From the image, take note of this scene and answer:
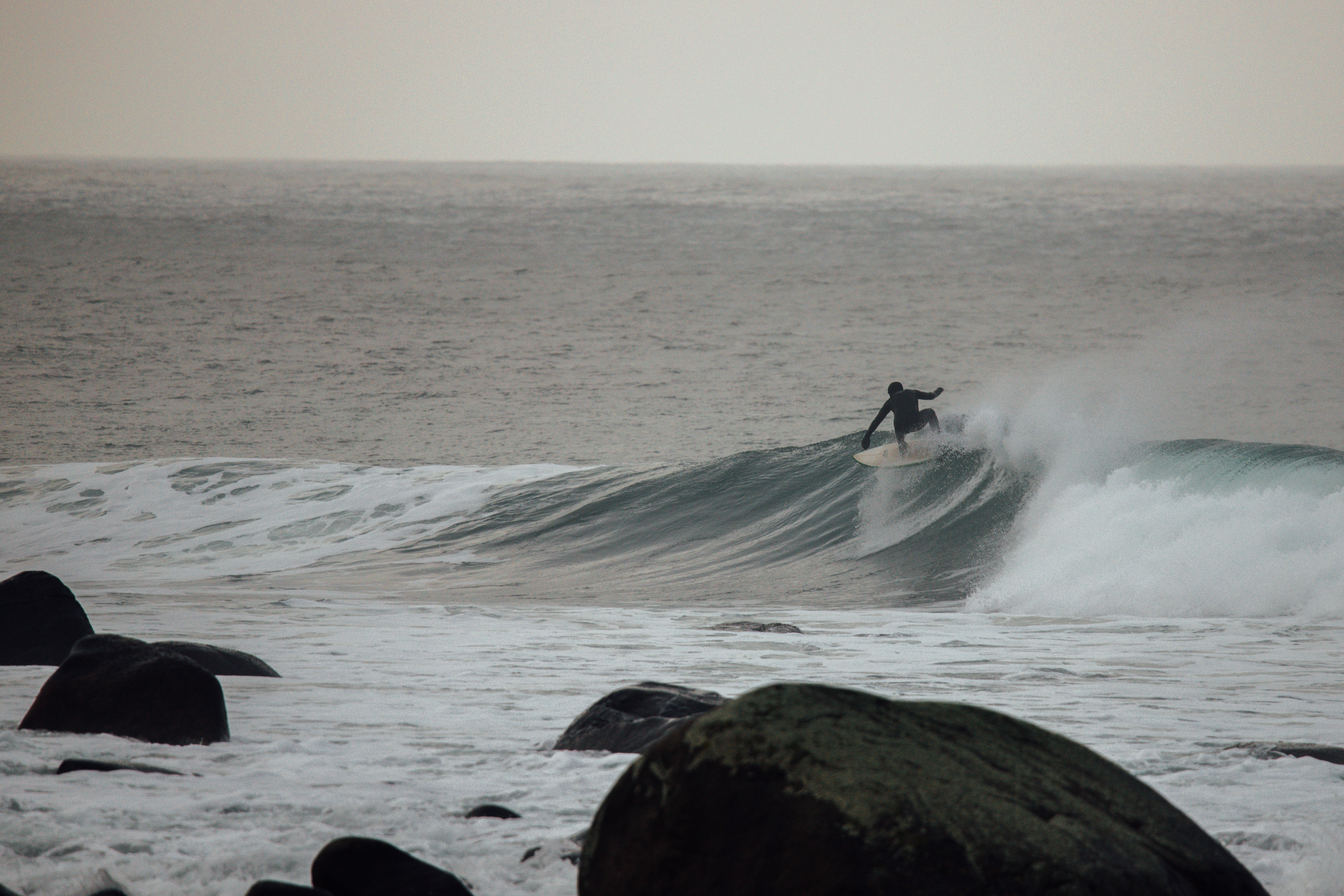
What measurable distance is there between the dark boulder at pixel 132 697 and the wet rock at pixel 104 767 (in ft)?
1.31

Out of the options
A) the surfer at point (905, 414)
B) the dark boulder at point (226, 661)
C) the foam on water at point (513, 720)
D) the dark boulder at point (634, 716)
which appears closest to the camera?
the foam on water at point (513, 720)

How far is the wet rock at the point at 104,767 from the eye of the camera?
15.2 feet

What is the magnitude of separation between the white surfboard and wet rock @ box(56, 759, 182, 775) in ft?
34.6

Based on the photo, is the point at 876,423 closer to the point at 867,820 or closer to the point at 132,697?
the point at 132,697

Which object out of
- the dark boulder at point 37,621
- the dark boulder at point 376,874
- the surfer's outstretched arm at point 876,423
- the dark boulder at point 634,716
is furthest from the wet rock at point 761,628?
the dark boulder at point 376,874

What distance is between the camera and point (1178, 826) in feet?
9.49

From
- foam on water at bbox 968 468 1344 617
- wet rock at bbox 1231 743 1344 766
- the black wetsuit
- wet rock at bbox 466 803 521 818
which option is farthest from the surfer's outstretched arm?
wet rock at bbox 466 803 521 818

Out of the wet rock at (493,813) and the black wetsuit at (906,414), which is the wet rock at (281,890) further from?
the black wetsuit at (906,414)

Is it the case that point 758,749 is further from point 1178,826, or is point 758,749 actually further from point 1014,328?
point 1014,328

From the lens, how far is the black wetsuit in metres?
14.2

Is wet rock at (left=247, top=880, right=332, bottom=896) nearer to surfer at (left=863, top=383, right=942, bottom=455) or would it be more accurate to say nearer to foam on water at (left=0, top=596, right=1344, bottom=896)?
foam on water at (left=0, top=596, right=1344, bottom=896)

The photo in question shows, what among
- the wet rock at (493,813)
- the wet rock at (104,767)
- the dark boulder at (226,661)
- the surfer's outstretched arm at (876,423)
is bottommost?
the dark boulder at (226,661)

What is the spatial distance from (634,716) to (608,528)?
1027 centimetres

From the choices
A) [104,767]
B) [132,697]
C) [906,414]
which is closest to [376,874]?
[104,767]
